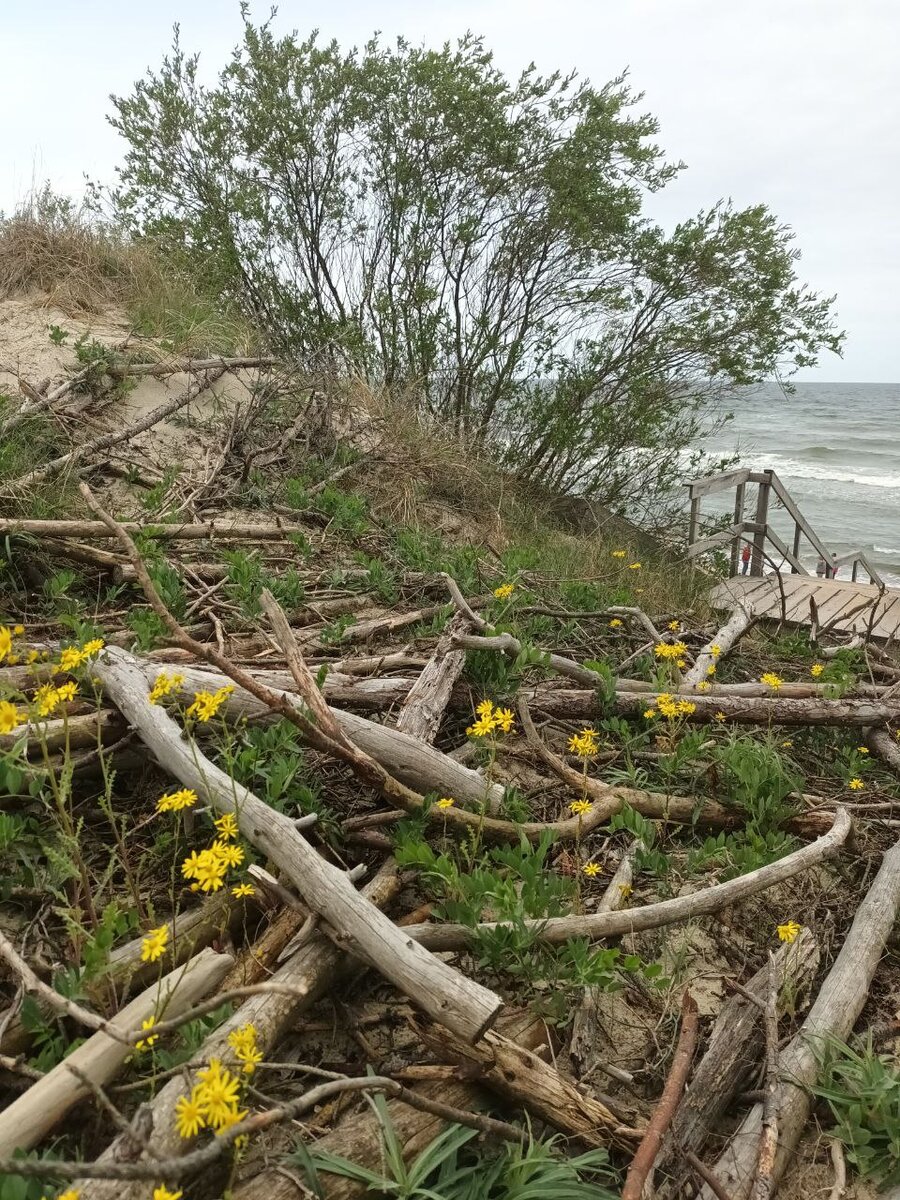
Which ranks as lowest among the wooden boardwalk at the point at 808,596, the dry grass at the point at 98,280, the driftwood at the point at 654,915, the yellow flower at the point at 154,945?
the wooden boardwalk at the point at 808,596

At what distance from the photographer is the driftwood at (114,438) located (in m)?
4.39

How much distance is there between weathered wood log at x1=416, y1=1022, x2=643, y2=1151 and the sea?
1031cm

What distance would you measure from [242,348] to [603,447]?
504 centimetres

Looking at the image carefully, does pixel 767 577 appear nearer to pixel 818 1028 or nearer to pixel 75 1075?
pixel 818 1028

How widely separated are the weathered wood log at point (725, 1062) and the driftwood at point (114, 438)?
4012 millimetres

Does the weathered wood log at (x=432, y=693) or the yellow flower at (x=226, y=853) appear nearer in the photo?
the yellow flower at (x=226, y=853)

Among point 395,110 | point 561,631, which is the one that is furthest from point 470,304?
point 561,631

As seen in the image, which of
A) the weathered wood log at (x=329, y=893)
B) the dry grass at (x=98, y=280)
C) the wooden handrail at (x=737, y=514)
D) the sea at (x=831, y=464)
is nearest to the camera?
the weathered wood log at (x=329, y=893)

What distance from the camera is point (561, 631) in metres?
4.47

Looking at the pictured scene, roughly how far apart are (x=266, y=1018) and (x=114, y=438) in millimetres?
4527

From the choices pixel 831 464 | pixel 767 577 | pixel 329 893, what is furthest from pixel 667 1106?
pixel 831 464

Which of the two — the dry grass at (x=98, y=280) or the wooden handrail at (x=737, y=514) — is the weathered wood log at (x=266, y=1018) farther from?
the wooden handrail at (x=737, y=514)

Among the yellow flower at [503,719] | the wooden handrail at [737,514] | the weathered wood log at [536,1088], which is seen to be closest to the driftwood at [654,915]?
the weathered wood log at [536,1088]

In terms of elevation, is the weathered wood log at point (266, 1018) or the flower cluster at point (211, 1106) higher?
the flower cluster at point (211, 1106)
